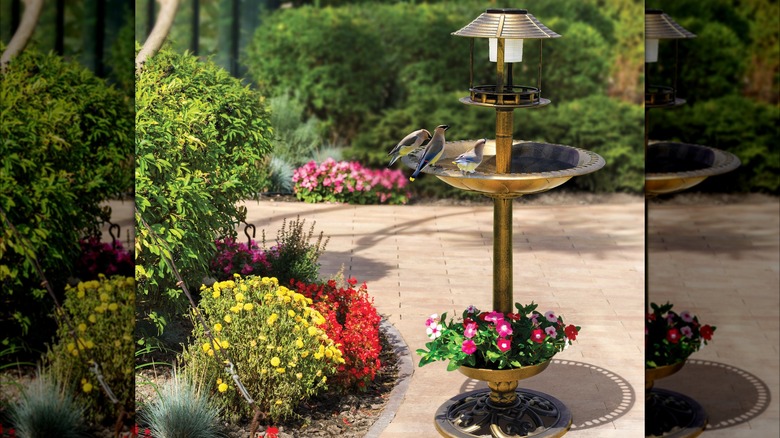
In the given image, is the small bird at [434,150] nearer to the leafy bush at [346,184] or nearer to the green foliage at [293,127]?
the leafy bush at [346,184]

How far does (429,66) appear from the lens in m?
13.8

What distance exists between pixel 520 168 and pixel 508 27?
0.88 metres

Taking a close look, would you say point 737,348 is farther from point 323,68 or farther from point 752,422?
point 323,68

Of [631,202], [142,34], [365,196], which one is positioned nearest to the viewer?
[142,34]

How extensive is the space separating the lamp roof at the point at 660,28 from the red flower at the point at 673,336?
157 centimetres

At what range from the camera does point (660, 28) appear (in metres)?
4.91

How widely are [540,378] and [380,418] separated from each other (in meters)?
1.20

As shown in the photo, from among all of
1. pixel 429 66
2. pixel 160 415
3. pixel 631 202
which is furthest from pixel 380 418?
pixel 429 66

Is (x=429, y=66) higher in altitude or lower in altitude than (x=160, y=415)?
higher

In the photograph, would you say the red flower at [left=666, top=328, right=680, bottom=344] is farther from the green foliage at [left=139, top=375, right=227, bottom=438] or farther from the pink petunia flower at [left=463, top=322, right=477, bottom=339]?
the green foliage at [left=139, top=375, right=227, bottom=438]

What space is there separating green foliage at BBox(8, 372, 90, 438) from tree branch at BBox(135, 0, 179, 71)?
6.76 feet

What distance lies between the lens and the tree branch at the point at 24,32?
6.82m

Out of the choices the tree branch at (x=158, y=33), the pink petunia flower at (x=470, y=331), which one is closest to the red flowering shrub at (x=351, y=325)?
the pink petunia flower at (x=470, y=331)

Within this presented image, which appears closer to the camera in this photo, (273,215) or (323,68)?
(273,215)
